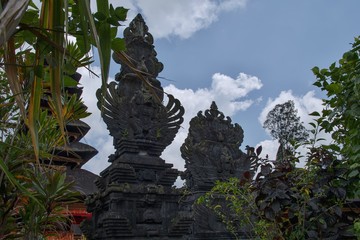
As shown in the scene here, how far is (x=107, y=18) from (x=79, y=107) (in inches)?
85.4

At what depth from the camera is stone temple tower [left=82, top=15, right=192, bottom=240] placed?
562 cm

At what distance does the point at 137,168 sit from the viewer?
237 inches

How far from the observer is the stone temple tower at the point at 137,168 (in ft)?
18.4

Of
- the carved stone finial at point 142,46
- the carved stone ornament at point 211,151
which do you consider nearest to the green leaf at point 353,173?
the carved stone finial at point 142,46

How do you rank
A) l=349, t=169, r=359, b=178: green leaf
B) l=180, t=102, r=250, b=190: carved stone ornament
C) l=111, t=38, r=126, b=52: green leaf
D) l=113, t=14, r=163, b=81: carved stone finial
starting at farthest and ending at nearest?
1. l=180, t=102, r=250, b=190: carved stone ornament
2. l=113, t=14, r=163, b=81: carved stone finial
3. l=349, t=169, r=359, b=178: green leaf
4. l=111, t=38, r=126, b=52: green leaf

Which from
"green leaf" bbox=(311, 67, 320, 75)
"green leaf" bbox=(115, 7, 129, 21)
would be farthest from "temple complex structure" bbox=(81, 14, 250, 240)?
"green leaf" bbox=(115, 7, 129, 21)

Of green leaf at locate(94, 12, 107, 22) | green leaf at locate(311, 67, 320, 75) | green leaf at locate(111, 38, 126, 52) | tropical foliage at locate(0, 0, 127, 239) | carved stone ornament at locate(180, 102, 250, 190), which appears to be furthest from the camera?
carved stone ornament at locate(180, 102, 250, 190)

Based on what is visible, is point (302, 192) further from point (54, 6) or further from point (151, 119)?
point (151, 119)

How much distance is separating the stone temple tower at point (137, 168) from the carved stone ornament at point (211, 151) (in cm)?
178

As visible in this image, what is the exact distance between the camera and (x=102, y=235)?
5.60 meters

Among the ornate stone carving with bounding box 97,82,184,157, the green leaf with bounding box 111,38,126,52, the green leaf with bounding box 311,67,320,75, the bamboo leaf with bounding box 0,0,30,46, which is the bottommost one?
the bamboo leaf with bounding box 0,0,30,46

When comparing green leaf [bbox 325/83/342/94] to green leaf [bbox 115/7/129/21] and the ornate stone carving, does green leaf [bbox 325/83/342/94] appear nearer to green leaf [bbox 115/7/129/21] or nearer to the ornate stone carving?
green leaf [bbox 115/7/129/21]

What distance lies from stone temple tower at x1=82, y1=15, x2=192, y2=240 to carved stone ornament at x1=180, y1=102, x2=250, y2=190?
178 centimetres

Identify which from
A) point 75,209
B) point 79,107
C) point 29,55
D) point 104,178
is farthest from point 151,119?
point 75,209
